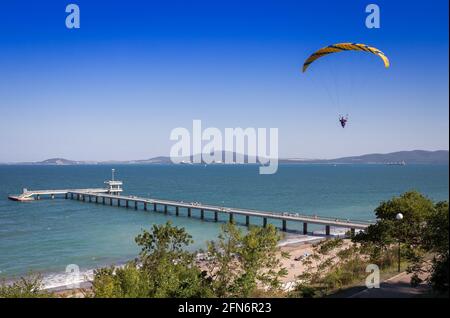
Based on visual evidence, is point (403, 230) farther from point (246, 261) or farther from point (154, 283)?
point (154, 283)

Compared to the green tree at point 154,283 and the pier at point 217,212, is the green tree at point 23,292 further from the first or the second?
the pier at point 217,212

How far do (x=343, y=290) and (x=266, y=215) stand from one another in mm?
37773

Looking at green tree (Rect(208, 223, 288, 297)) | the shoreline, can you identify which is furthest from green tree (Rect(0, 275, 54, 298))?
green tree (Rect(208, 223, 288, 297))

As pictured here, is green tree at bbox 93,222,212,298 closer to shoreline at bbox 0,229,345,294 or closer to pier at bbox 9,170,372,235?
shoreline at bbox 0,229,345,294

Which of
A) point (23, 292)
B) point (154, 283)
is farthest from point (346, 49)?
point (23, 292)

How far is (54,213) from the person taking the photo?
67.2m

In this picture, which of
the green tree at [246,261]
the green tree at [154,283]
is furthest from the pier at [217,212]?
the green tree at [154,283]

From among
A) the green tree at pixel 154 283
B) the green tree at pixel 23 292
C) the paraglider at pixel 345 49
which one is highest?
the paraglider at pixel 345 49

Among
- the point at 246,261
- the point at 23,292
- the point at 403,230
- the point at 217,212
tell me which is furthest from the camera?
the point at 217,212

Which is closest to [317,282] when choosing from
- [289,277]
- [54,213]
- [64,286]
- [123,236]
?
[289,277]

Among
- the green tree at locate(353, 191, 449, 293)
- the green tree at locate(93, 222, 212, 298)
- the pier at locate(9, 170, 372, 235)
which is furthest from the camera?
the pier at locate(9, 170, 372, 235)

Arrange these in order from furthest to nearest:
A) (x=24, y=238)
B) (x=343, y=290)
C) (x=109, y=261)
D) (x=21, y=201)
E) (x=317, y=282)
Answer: (x=21, y=201) → (x=24, y=238) → (x=109, y=261) → (x=317, y=282) → (x=343, y=290)
